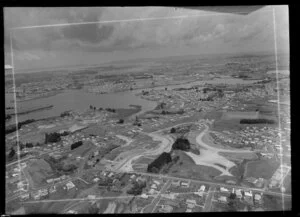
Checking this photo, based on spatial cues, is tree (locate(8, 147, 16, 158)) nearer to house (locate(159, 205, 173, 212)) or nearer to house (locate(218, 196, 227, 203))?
house (locate(159, 205, 173, 212))

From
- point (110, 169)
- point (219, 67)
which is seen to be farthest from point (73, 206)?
point (219, 67)

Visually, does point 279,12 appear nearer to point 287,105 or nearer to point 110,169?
point 287,105

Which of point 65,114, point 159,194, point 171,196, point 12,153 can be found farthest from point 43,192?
point 171,196

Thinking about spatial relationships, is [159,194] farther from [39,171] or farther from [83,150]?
[39,171]

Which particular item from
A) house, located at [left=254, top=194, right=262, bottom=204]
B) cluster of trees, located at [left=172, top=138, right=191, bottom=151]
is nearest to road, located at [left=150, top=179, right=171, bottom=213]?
cluster of trees, located at [left=172, top=138, right=191, bottom=151]

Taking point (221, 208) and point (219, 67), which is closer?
point (221, 208)

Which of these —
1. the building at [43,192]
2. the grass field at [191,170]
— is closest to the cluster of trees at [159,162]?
the grass field at [191,170]
